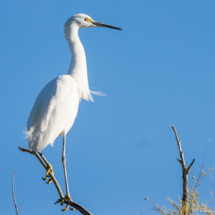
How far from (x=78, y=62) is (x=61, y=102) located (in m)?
1.04

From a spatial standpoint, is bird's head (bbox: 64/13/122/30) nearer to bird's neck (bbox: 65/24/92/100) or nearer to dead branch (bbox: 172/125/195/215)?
bird's neck (bbox: 65/24/92/100)

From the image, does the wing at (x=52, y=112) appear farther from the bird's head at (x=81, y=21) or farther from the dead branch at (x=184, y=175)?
the dead branch at (x=184, y=175)

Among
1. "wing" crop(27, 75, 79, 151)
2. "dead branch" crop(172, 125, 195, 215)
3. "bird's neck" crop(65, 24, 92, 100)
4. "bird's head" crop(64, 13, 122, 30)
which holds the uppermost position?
"bird's head" crop(64, 13, 122, 30)

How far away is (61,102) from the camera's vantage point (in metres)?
5.14

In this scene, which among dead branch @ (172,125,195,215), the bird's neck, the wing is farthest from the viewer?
the bird's neck

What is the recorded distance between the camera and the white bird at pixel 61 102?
15.8 feet

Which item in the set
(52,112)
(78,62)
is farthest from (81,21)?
(52,112)

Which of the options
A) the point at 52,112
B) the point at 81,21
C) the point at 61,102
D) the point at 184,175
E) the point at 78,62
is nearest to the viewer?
the point at 184,175

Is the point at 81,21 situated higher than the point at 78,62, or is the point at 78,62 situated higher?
the point at 81,21

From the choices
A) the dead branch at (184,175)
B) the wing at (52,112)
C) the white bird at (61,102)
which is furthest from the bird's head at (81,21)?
the dead branch at (184,175)

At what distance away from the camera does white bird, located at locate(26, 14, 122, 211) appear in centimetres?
482

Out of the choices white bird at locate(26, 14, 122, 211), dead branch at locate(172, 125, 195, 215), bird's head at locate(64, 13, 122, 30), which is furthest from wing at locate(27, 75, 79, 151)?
dead branch at locate(172, 125, 195, 215)

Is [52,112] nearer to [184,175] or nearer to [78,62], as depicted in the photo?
[78,62]

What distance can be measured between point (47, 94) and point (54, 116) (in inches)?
16.5
